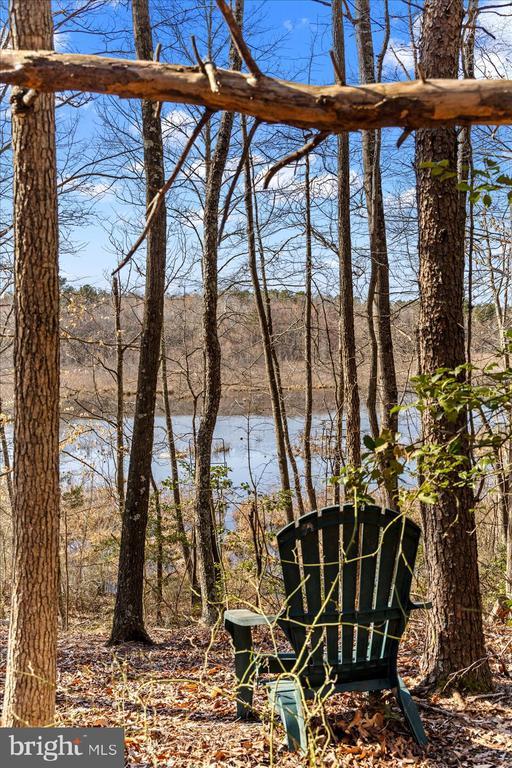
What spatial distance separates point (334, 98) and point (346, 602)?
2.23 metres

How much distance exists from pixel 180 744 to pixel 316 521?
1.25 m

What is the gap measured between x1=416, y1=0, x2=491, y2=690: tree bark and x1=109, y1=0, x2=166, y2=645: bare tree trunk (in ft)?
10.9

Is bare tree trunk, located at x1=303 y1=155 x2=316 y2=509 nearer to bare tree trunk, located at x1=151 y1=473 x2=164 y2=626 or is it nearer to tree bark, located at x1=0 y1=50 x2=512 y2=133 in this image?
bare tree trunk, located at x1=151 y1=473 x2=164 y2=626

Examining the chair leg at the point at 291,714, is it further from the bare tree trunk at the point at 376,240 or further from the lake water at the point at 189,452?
the bare tree trunk at the point at 376,240

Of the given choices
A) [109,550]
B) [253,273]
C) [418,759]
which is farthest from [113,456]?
[418,759]

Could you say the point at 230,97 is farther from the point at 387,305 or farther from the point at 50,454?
the point at 387,305

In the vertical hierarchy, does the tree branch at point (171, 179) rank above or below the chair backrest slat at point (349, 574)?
above

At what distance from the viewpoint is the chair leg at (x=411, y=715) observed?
3.09m

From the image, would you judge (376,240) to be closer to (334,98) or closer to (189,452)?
(189,452)

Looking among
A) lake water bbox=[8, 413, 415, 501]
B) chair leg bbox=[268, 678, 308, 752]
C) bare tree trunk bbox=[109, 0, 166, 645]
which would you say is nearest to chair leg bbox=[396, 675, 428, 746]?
chair leg bbox=[268, 678, 308, 752]

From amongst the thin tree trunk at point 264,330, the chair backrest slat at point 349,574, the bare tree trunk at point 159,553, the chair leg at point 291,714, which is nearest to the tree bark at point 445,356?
the chair backrest slat at point 349,574

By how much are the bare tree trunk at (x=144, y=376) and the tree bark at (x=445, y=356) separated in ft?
10.9

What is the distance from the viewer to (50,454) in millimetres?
3252

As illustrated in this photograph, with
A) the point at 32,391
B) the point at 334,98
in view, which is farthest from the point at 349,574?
the point at 334,98
